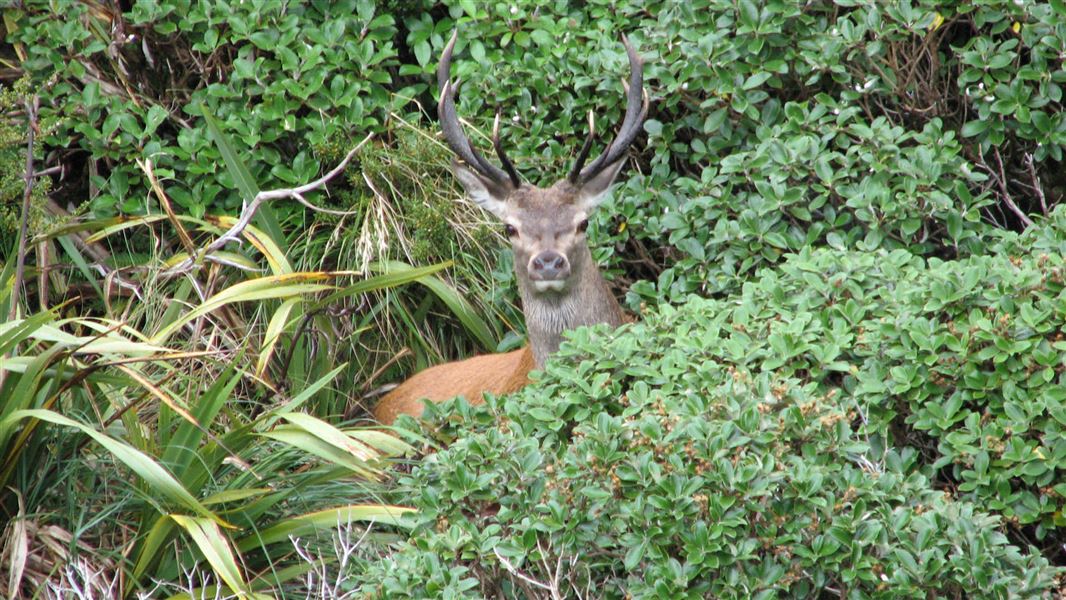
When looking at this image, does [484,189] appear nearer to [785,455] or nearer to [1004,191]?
[1004,191]

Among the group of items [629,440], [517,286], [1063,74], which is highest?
[1063,74]

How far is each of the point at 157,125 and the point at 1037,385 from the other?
14.6ft

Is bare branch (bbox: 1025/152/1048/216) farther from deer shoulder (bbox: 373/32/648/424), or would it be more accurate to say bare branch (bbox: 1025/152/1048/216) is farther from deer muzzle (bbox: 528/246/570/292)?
deer muzzle (bbox: 528/246/570/292)

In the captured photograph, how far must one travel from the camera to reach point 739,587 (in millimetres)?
3525

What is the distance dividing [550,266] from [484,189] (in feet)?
1.94

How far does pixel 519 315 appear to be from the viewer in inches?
266

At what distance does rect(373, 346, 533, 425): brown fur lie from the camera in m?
6.01

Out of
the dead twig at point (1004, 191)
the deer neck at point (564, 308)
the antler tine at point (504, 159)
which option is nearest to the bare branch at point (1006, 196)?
the dead twig at point (1004, 191)

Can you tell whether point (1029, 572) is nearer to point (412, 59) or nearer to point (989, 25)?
point (989, 25)

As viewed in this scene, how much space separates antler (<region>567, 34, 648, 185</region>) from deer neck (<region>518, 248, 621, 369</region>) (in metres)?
0.35

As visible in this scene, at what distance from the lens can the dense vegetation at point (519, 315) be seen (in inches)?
146

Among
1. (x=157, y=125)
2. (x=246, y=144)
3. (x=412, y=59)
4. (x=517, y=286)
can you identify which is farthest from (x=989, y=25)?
(x=157, y=125)

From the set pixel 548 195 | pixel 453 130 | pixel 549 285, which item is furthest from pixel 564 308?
pixel 453 130

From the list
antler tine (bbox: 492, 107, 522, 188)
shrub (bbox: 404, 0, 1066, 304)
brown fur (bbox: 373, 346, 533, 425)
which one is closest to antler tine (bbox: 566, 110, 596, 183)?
antler tine (bbox: 492, 107, 522, 188)
